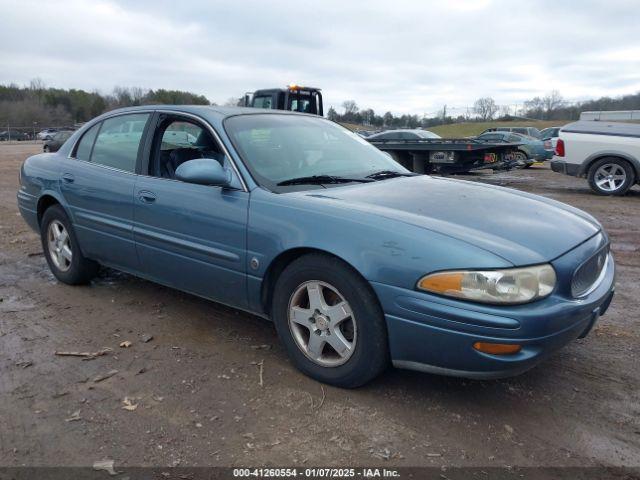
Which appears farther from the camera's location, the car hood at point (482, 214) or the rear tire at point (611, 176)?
the rear tire at point (611, 176)

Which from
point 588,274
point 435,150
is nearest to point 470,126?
point 435,150

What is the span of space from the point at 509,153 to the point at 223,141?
10806mm

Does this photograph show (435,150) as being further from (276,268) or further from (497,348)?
(497,348)

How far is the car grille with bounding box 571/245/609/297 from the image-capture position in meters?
2.75

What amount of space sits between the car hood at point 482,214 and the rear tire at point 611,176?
8.24 meters

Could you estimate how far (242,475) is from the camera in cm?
232

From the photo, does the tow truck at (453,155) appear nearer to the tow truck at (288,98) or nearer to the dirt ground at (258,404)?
the tow truck at (288,98)

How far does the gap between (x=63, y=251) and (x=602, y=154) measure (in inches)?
388

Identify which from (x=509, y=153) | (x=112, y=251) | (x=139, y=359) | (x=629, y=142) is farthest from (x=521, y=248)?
(x=509, y=153)

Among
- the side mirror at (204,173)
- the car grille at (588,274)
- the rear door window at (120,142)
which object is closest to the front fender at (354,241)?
the side mirror at (204,173)

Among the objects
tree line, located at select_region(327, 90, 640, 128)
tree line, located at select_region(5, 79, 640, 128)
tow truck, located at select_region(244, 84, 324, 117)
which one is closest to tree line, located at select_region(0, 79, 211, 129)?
tree line, located at select_region(5, 79, 640, 128)

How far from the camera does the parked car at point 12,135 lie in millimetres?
62578

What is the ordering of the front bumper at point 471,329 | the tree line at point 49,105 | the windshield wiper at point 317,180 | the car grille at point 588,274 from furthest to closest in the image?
the tree line at point 49,105
the windshield wiper at point 317,180
the car grille at point 588,274
the front bumper at point 471,329

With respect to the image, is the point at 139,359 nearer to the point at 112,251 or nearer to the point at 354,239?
the point at 112,251
